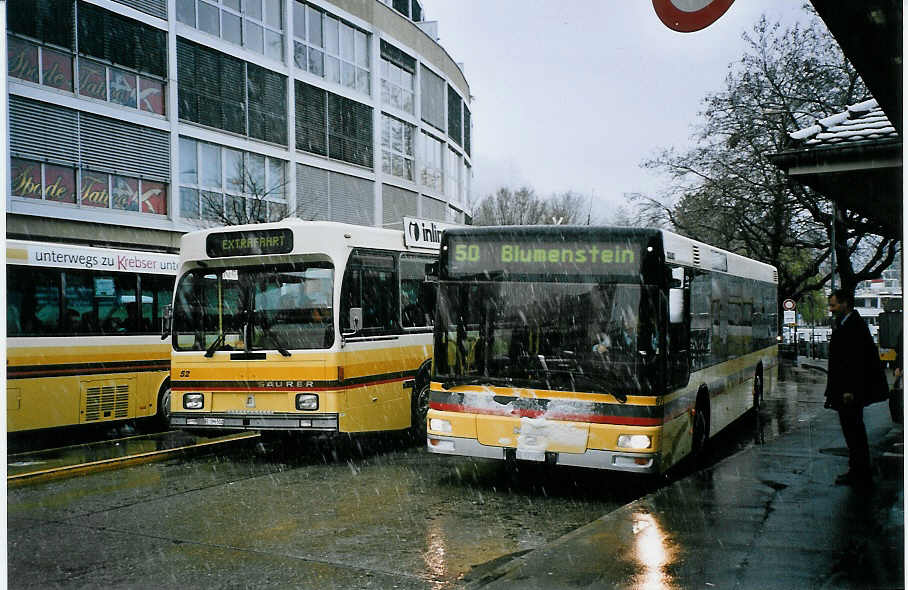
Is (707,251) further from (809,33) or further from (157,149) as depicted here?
(157,149)

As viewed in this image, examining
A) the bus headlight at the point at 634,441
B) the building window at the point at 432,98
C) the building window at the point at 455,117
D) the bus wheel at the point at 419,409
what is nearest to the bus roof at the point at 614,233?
the bus headlight at the point at 634,441

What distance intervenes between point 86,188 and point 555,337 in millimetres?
18192

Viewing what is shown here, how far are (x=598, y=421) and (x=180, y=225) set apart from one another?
779 inches

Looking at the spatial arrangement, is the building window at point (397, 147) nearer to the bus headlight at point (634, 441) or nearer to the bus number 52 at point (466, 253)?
the bus number 52 at point (466, 253)

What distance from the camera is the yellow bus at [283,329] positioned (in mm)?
10797

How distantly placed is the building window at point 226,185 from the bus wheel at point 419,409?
1339 centimetres

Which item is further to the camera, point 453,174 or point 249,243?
point 453,174

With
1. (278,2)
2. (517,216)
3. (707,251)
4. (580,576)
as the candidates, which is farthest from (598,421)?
(517,216)

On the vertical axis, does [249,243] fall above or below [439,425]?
above

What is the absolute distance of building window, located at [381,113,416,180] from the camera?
33844 millimetres

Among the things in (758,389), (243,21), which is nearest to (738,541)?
(758,389)

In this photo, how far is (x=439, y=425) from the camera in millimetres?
9016

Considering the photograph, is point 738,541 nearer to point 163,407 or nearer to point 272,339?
point 272,339

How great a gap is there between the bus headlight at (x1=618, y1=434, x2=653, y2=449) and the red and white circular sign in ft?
15.2
